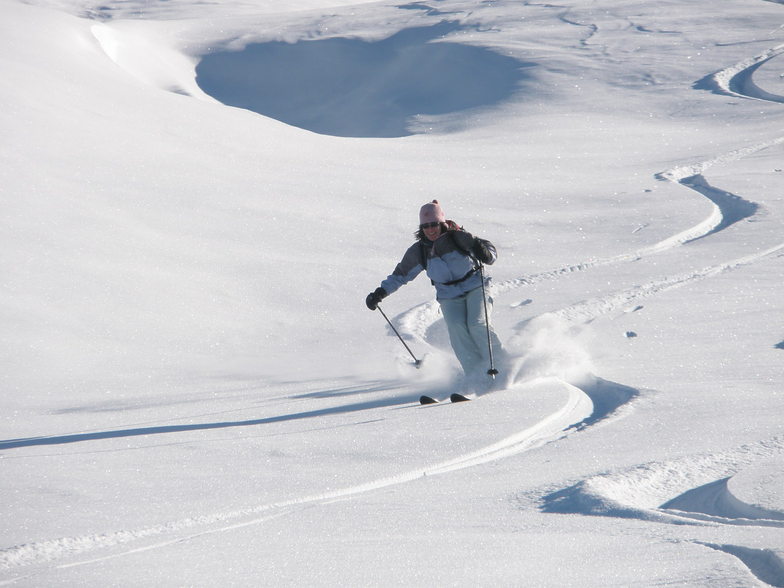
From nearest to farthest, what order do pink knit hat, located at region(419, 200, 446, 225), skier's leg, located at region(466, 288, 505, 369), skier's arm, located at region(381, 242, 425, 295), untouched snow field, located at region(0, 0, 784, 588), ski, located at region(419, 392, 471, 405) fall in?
untouched snow field, located at region(0, 0, 784, 588)
ski, located at region(419, 392, 471, 405)
pink knit hat, located at region(419, 200, 446, 225)
skier's leg, located at region(466, 288, 505, 369)
skier's arm, located at region(381, 242, 425, 295)

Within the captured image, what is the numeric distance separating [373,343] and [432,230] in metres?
2.16

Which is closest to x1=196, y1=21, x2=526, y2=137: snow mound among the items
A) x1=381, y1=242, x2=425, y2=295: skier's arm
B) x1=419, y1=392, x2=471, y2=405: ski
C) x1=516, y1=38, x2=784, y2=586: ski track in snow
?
x1=381, y1=242, x2=425, y2=295: skier's arm

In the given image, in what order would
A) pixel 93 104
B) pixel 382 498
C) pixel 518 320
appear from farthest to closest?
pixel 93 104 → pixel 518 320 → pixel 382 498

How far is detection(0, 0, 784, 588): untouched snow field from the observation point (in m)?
3.08

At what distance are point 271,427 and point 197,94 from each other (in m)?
24.2

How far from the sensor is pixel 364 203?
12539mm

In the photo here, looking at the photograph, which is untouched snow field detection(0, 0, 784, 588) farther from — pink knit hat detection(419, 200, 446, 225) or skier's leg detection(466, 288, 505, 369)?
pink knit hat detection(419, 200, 446, 225)

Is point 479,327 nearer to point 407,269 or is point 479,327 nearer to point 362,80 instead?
point 407,269

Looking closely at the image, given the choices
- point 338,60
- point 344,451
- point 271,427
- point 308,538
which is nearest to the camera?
point 308,538

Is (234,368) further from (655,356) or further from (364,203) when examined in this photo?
(364,203)

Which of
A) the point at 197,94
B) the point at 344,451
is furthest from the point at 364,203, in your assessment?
the point at 197,94

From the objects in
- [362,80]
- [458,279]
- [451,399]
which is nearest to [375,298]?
[458,279]

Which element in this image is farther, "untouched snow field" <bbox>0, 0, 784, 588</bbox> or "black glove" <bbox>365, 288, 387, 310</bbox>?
"black glove" <bbox>365, 288, 387, 310</bbox>

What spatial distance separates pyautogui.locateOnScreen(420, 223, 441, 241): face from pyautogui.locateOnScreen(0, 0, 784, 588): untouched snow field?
1078mm
